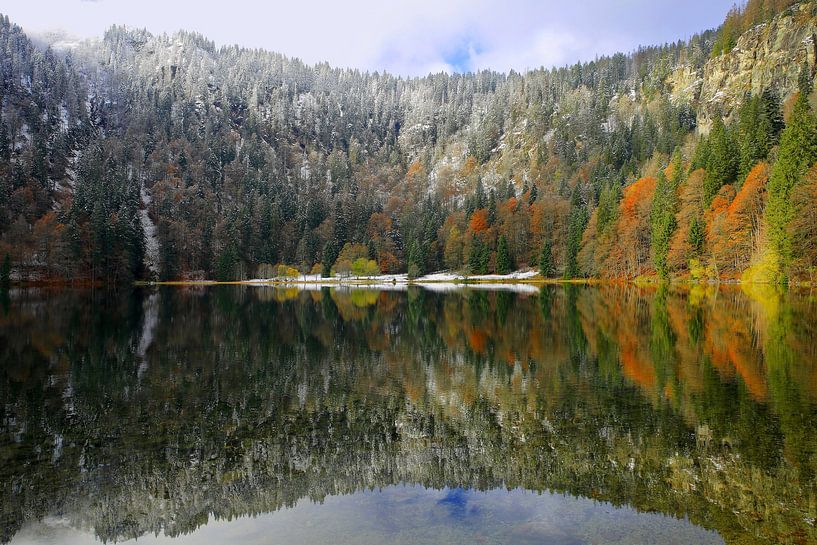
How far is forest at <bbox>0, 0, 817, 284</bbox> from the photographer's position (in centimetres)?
6838

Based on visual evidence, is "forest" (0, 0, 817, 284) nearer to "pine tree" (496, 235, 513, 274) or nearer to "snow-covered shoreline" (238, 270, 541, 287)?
"pine tree" (496, 235, 513, 274)

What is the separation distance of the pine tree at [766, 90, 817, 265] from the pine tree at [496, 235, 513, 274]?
2442 inches

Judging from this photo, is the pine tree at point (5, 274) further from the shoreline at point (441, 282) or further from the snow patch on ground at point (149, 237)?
the snow patch on ground at point (149, 237)

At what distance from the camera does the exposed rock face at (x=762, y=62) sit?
4112 inches

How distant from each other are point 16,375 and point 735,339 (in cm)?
2566

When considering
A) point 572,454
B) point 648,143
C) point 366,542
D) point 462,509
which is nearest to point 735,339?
point 572,454

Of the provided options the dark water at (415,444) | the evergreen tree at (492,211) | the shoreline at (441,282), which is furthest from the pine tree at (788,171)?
the evergreen tree at (492,211)

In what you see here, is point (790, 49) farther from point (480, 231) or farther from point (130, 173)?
point (130, 173)

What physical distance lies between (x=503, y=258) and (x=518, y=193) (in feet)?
179

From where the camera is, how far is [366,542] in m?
6.89

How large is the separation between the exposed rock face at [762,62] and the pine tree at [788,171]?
48.5 m

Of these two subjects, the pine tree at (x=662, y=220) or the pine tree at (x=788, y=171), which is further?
the pine tree at (x=662, y=220)

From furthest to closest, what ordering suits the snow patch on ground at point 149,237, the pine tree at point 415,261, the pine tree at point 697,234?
the snow patch on ground at point 149,237
the pine tree at point 415,261
the pine tree at point 697,234

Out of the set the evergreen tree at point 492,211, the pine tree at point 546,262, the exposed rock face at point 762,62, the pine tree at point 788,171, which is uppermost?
the exposed rock face at point 762,62
